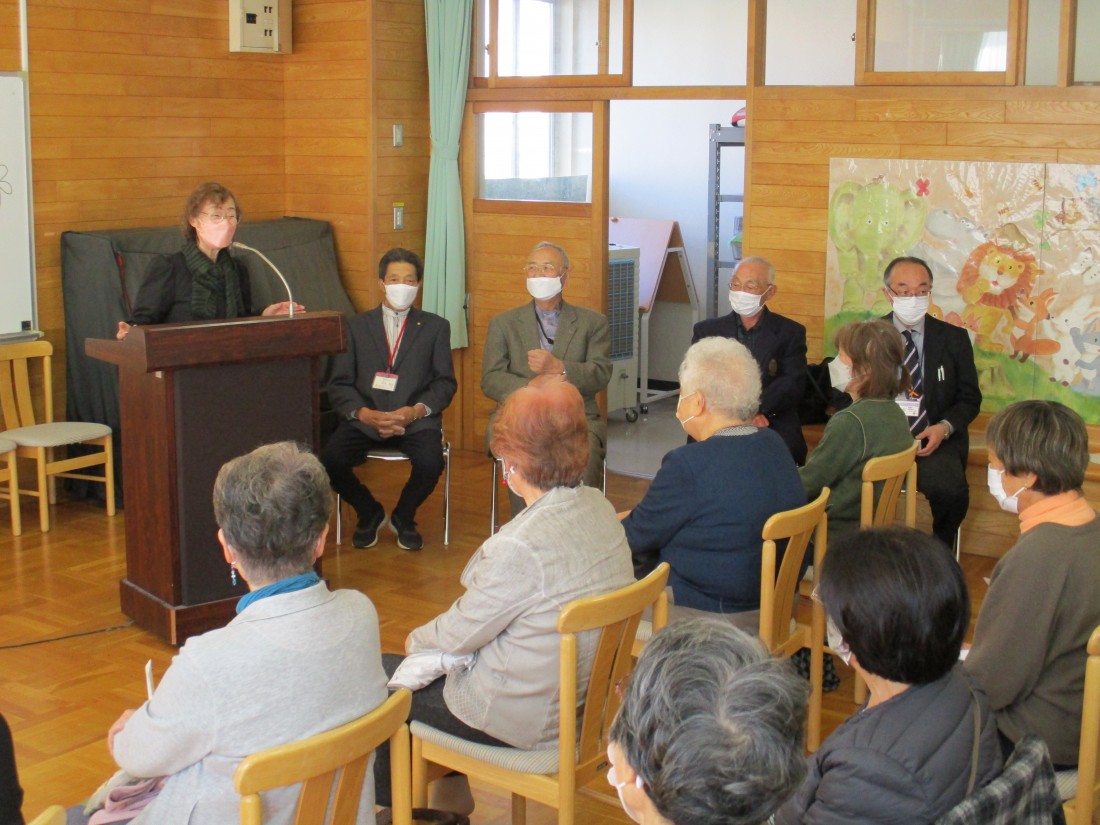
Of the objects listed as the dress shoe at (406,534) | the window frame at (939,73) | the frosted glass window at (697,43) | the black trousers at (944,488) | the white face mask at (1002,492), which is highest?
the frosted glass window at (697,43)

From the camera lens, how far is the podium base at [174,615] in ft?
13.7

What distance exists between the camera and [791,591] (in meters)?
3.22

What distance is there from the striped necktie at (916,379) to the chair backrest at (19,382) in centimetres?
370

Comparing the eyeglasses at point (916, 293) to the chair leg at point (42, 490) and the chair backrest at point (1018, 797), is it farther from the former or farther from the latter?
the chair leg at point (42, 490)

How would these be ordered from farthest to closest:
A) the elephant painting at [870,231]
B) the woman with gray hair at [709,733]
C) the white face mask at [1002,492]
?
the elephant painting at [870,231] < the white face mask at [1002,492] < the woman with gray hair at [709,733]

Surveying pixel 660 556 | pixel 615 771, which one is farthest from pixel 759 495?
pixel 615 771

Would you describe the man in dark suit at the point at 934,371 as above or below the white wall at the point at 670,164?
below

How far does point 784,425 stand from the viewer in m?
5.23

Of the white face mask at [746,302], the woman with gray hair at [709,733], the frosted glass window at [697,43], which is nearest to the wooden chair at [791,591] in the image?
the woman with gray hair at [709,733]

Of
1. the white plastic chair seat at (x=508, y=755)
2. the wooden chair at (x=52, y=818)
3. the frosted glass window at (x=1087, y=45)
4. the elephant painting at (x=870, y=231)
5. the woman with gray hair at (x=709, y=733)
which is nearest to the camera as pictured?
the woman with gray hair at (x=709, y=733)

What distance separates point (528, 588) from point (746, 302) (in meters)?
2.94

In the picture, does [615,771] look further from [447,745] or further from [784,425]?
[784,425]

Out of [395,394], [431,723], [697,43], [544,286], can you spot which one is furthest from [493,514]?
[697,43]

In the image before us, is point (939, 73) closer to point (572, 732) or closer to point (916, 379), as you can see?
point (916, 379)
